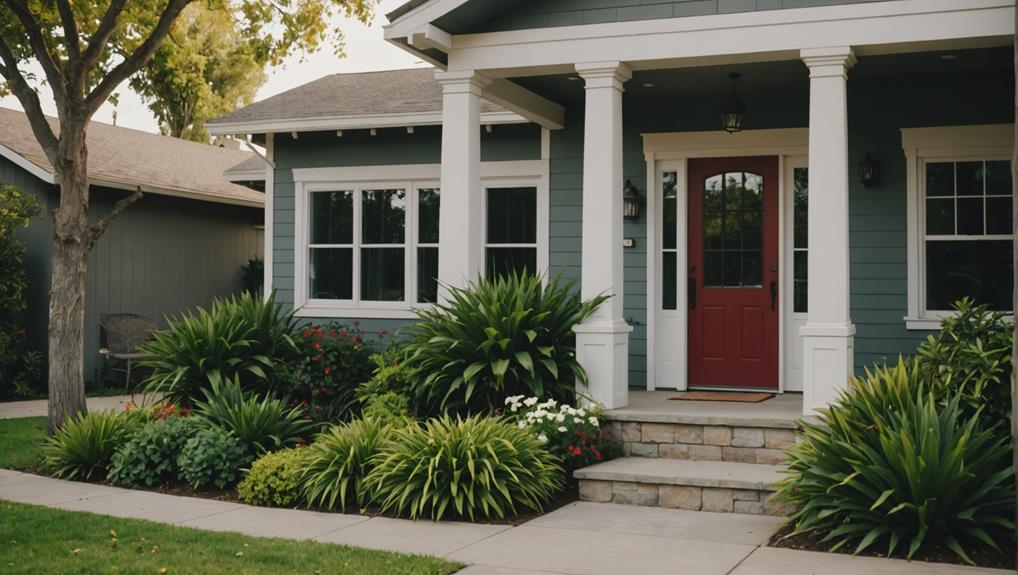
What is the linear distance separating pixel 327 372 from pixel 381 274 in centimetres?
287

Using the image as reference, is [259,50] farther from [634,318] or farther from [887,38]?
[887,38]

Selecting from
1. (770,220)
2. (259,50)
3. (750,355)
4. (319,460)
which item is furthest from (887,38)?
(259,50)

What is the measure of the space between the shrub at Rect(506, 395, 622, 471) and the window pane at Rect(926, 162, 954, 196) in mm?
4005

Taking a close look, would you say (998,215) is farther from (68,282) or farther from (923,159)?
(68,282)

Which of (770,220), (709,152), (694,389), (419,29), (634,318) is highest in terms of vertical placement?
(419,29)

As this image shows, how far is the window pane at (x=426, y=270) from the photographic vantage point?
38.4 feet

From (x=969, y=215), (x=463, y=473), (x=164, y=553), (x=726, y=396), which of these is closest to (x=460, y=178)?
(x=463, y=473)

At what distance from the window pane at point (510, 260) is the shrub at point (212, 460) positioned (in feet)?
13.2

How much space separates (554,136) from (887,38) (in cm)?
407

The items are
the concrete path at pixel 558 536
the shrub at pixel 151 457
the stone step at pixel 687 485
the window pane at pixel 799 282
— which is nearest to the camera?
the concrete path at pixel 558 536

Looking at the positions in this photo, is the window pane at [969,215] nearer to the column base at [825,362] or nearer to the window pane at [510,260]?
the column base at [825,362]

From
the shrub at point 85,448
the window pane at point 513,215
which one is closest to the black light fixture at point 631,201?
the window pane at point 513,215

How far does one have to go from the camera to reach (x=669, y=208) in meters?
10.3

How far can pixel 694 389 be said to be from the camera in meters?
10.1
